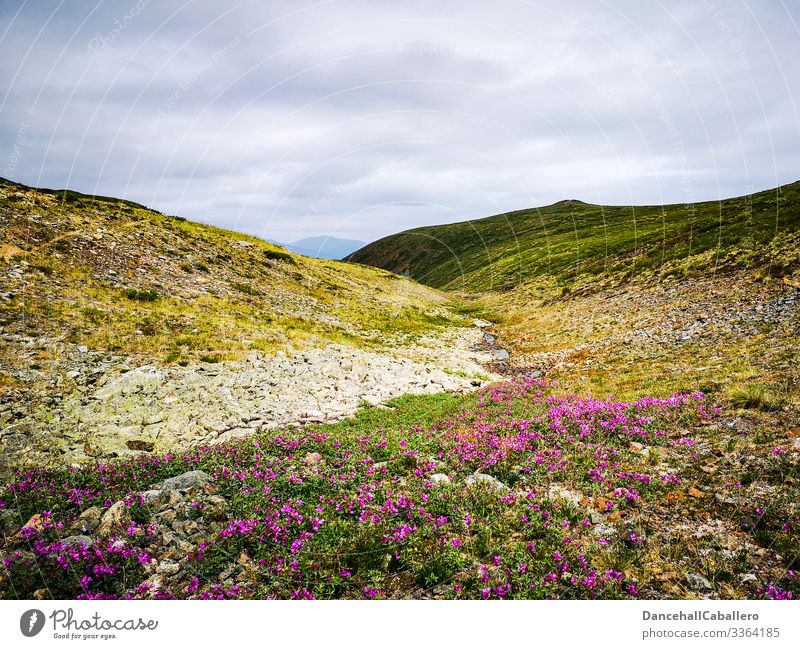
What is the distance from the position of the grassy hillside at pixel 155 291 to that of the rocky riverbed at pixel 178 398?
1973mm

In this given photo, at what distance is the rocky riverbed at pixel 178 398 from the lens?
1088 centimetres

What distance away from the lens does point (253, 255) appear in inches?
1859

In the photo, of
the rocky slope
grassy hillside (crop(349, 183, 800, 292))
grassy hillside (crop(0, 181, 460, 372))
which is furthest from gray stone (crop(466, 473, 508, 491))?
grassy hillside (crop(349, 183, 800, 292))

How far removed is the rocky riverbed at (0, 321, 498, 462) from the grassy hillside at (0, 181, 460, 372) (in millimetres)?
1973

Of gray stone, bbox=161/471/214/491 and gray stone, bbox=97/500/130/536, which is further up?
gray stone, bbox=161/471/214/491

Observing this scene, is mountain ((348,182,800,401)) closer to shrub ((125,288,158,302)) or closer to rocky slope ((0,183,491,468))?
rocky slope ((0,183,491,468))

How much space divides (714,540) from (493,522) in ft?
10.8

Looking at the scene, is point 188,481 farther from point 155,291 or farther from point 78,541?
point 155,291

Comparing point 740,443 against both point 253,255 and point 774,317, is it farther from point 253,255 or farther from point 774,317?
point 253,255

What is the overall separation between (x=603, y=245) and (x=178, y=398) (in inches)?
3275

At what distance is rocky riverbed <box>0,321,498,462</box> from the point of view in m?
10.9

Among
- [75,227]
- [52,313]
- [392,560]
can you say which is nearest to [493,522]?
[392,560]

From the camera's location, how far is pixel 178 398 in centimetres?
1391
